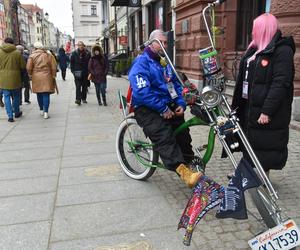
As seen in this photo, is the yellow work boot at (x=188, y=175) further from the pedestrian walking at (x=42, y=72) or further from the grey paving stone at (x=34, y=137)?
the pedestrian walking at (x=42, y=72)

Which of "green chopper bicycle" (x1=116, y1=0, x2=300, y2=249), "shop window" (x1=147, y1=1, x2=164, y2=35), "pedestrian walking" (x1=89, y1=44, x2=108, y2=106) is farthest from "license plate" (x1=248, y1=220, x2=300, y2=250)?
"shop window" (x1=147, y1=1, x2=164, y2=35)

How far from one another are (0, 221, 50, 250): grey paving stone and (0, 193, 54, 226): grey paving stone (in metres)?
0.12

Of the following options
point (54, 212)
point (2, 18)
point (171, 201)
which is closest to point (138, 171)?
point (171, 201)

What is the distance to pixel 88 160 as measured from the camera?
5379 millimetres

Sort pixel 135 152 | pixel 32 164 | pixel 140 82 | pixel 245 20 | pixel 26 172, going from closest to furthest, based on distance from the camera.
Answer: pixel 140 82 < pixel 135 152 < pixel 26 172 < pixel 32 164 < pixel 245 20

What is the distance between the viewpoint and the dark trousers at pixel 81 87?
10.7 m

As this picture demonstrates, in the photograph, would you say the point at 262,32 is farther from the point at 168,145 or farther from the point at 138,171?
the point at 138,171

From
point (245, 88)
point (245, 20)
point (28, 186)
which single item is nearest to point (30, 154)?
point (28, 186)

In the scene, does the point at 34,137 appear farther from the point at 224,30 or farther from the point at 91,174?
the point at 224,30

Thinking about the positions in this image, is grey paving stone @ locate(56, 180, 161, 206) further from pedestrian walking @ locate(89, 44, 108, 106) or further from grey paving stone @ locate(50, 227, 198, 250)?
pedestrian walking @ locate(89, 44, 108, 106)

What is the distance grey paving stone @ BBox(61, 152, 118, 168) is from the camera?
5.21 meters

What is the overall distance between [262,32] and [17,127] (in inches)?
230

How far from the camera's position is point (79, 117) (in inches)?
353

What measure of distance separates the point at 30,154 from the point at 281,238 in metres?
4.27
